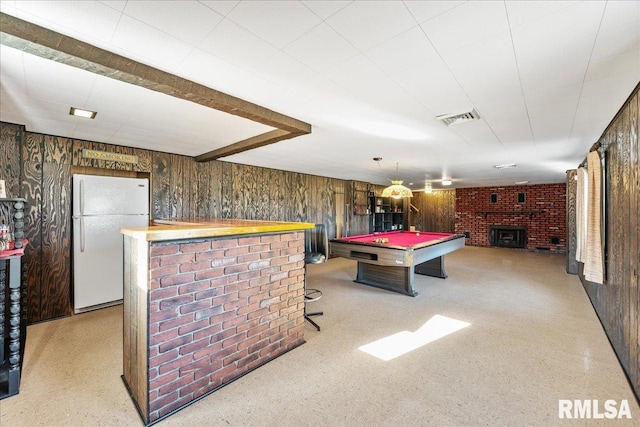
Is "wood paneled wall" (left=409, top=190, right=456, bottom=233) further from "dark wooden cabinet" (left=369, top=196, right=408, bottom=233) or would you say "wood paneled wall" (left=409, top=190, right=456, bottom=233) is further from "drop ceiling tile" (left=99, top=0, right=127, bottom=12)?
"drop ceiling tile" (left=99, top=0, right=127, bottom=12)

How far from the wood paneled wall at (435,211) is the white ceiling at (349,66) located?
24.1ft

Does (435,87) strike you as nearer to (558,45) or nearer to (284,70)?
(558,45)

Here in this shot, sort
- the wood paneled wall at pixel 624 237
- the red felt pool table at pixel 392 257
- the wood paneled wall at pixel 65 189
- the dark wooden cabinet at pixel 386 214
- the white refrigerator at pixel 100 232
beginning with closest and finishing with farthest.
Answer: the wood paneled wall at pixel 624 237 → the wood paneled wall at pixel 65 189 → the white refrigerator at pixel 100 232 → the red felt pool table at pixel 392 257 → the dark wooden cabinet at pixel 386 214

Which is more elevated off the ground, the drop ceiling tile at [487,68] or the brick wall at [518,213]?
the drop ceiling tile at [487,68]

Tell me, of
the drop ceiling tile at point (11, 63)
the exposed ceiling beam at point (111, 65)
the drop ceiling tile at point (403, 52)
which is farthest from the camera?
the drop ceiling tile at point (11, 63)

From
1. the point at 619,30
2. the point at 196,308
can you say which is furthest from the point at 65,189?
the point at 619,30

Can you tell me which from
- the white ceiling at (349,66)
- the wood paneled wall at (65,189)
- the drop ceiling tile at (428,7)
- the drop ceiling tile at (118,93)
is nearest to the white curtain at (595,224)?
the white ceiling at (349,66)

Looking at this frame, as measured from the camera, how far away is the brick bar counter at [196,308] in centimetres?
173

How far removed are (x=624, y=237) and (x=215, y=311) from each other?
3.24m

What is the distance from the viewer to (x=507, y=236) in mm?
9453

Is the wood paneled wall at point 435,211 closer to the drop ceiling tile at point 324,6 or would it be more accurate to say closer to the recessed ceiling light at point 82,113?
the recessed ceiling light at point 82,113

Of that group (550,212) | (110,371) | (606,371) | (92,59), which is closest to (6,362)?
(110,371)

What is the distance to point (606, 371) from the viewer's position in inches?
87.4

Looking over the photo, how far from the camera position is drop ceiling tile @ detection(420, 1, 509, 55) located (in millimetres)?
1274
